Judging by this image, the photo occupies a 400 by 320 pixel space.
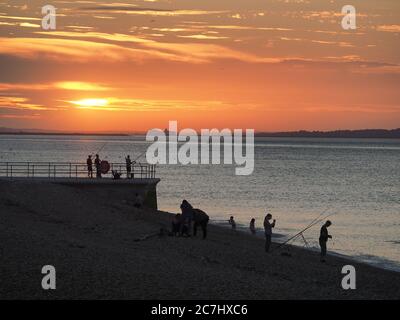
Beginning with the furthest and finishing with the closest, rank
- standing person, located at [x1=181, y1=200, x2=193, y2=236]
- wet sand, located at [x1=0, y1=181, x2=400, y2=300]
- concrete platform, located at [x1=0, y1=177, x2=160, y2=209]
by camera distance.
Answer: concrete platform, located at [x1=0, y1=177, x2=160, y2=209] → standing person, located at [x1=181, y1=200, x2=193, y2=236] → wet sand, located at [x1=0, y1=181, x2=400, y2=300]

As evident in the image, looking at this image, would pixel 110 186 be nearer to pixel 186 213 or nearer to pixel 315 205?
pixel 186 213

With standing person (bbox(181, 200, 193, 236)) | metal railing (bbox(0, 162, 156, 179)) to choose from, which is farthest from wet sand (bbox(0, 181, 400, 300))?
metal railing (bbox(0, 162, 156, 179))

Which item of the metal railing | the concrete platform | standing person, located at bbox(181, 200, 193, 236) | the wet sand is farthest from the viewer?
the metal railing

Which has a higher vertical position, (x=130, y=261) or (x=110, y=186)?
(x=110, y=186)

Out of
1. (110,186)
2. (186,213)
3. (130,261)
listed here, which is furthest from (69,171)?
(130,261)

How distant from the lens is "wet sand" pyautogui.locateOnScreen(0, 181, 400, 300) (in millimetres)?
17562

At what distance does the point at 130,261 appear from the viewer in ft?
68.0

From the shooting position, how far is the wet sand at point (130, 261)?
17.6 meters

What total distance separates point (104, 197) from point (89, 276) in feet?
66.9

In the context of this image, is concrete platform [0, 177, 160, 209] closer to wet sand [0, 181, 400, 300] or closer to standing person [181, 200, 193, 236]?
wet sand [0, 181, 400, 300]

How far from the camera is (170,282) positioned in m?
18.3

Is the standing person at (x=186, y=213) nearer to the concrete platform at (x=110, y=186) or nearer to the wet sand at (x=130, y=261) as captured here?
the wet sand at (x=130, y=261)
